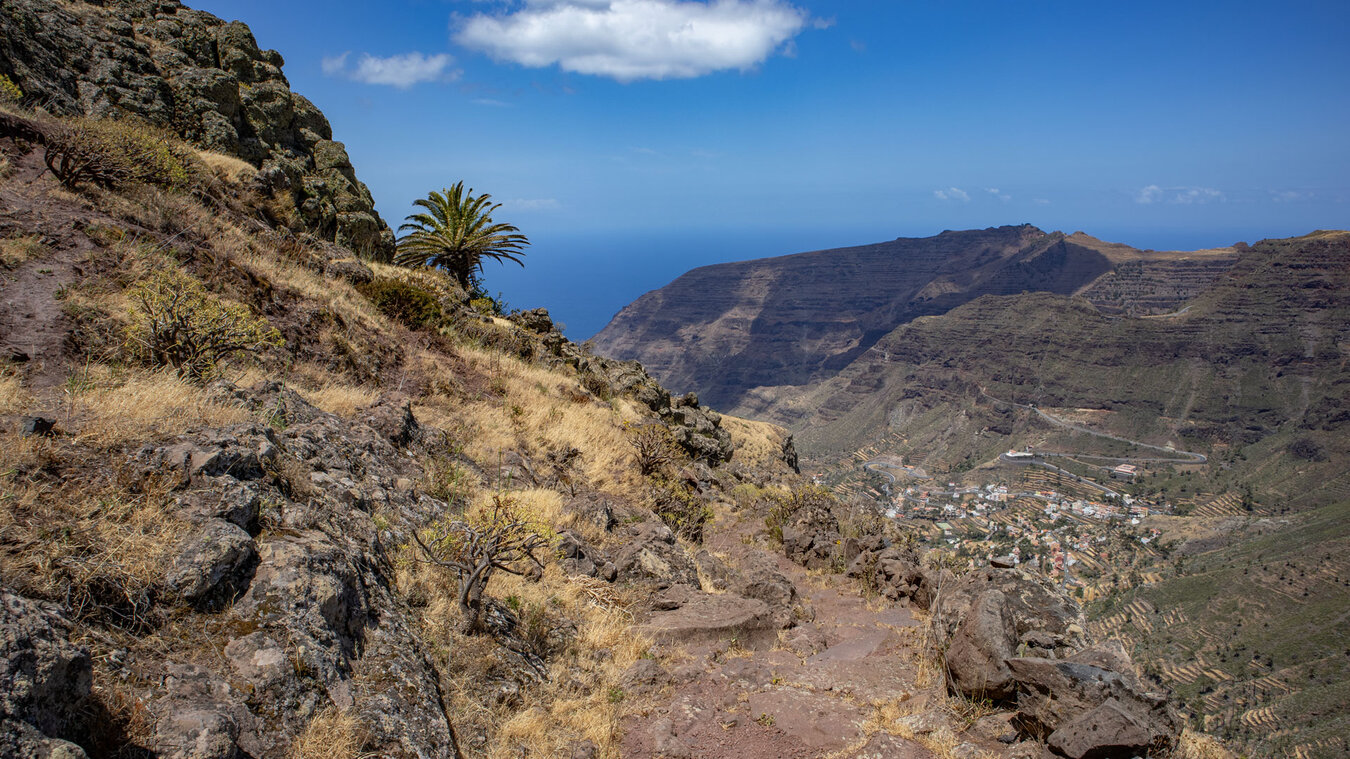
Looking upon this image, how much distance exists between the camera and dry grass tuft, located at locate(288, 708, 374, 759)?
104 inches

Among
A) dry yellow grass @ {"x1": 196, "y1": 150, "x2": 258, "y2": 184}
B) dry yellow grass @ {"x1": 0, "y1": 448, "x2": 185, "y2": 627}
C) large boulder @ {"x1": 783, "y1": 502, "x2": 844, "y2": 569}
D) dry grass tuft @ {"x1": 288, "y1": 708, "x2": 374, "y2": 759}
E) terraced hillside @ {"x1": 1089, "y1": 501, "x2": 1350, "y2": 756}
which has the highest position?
dry yellow grass @ {"x1": 196, "y1": 150, "x2": 258, "y2": 184}

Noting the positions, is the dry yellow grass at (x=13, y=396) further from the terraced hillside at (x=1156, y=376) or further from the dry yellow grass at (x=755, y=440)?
the terraced hillside at (x=1156, y=376)

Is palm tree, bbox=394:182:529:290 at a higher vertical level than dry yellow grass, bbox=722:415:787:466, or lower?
higher

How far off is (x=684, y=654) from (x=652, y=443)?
233 inches

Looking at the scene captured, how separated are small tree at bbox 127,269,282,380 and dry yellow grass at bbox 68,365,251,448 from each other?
0.40 m

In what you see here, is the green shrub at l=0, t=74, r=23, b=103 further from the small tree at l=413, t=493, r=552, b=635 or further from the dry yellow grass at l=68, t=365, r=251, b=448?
the small tree at l=413, t=493, r=552, b=635

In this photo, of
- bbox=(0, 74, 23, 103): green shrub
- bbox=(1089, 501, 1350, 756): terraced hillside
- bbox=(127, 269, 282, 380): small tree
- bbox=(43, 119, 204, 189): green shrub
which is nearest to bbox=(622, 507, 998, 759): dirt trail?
bbox=(127, 269, 282, 380): small tree

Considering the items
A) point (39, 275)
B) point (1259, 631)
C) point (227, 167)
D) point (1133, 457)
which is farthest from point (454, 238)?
point (1133, 457)

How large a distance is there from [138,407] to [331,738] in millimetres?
2835

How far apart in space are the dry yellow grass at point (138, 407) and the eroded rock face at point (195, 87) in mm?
8106

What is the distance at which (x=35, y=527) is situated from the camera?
269 cm

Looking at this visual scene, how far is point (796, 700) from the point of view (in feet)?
16.4

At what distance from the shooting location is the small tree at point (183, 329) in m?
5.31

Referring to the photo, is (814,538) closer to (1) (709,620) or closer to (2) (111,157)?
(1) (709,620)
